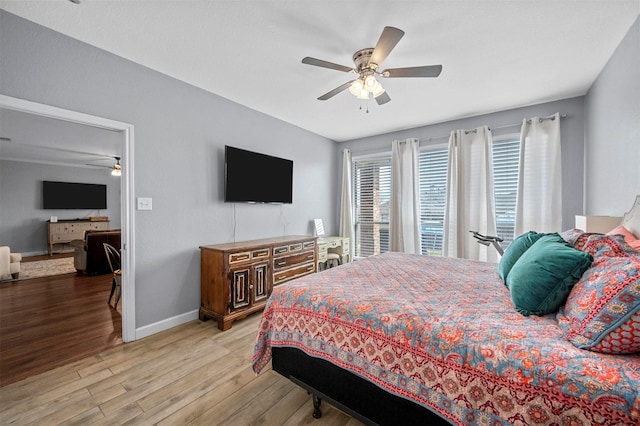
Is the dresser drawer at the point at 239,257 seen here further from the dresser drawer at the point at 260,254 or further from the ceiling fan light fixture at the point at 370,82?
the ceiling fan light fixture at the point at 370,82

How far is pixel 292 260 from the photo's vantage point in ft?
11.6

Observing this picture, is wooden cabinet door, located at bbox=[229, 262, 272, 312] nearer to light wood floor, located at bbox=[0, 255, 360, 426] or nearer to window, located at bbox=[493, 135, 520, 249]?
light wood floor, located at bbox=[0, 255, 360, 426]

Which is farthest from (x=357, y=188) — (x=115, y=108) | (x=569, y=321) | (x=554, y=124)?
(x=569, y=321)

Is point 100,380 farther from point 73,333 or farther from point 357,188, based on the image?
point 357,188

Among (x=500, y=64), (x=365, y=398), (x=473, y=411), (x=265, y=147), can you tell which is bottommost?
(x=365, y=398)

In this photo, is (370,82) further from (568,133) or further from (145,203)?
(568,133)

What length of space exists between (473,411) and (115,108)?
3.39 m

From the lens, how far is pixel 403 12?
186cm

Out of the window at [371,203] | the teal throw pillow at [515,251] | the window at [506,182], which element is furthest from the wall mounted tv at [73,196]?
the window at [506,182]

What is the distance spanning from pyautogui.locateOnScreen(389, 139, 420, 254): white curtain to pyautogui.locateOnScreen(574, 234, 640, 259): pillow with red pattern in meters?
2.89

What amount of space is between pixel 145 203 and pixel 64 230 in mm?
7142

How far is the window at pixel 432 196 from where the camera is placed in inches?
167

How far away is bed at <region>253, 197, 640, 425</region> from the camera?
877 mm

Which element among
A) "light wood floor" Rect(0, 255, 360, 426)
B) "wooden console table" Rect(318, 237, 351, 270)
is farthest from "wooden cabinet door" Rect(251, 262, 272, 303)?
"wooden console table" Rect(318, 237, 351, 270)
